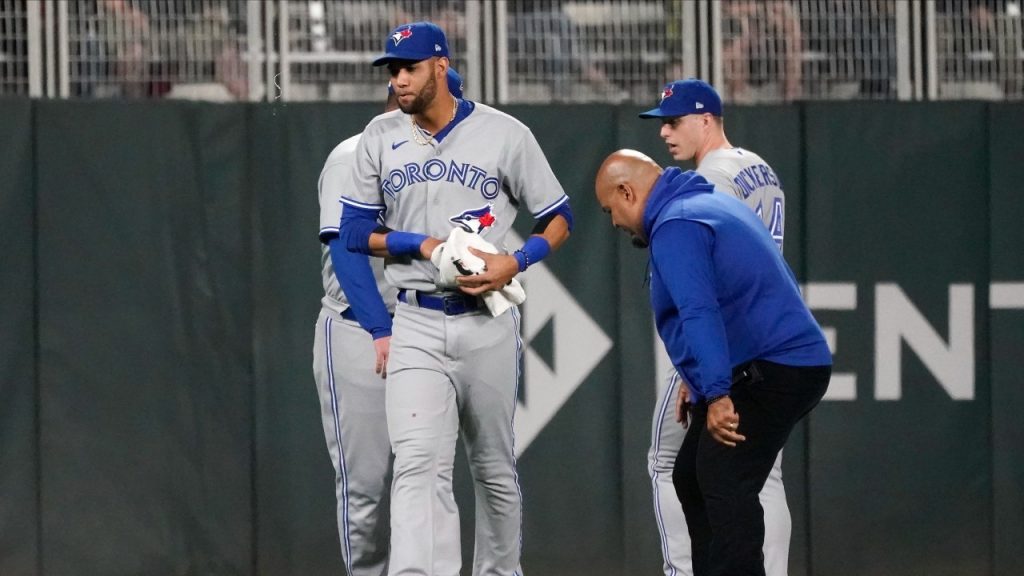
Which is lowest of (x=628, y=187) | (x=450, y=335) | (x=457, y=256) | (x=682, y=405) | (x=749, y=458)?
(x=749, y=458)

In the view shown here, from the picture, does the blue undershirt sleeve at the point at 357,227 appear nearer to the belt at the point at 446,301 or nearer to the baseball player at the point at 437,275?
the baseball player at the point at 437,275

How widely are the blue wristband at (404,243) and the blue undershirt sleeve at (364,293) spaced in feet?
0.75

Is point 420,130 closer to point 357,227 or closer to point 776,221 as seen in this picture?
point 357,227

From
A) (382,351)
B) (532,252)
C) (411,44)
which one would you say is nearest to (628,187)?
(532,252)

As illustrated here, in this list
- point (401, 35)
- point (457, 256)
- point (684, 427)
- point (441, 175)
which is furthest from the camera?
point (684, 427)

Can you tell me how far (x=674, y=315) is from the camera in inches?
195

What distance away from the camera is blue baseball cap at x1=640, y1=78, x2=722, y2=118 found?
19.2 ft

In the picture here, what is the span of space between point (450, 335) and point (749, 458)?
1.12 meters

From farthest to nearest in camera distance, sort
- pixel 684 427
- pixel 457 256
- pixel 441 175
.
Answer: pixel 684 427 < pixel 441 175 < pixel 457 256

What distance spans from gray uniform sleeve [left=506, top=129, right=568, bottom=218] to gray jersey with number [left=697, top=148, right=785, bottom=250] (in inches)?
26.1

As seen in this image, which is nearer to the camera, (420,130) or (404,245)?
(404,245)

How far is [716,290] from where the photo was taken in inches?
189

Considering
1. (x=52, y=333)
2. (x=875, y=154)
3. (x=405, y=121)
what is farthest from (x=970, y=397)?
(x=52, y=333)

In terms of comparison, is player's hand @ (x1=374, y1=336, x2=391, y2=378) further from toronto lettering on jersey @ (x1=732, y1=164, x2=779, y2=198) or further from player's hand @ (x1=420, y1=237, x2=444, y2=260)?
toronto lettering on jersey @ (x1=732, y1=164, x2=779, y2=198)
